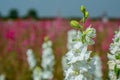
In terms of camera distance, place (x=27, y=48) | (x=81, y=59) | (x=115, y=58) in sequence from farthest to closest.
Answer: (x=27, y=48) → (x=115, y=58) → (x=81, y=59)

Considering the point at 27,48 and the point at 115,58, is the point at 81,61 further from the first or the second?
the point at 27,48

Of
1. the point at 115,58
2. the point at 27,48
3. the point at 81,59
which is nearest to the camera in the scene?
the point at 81,59

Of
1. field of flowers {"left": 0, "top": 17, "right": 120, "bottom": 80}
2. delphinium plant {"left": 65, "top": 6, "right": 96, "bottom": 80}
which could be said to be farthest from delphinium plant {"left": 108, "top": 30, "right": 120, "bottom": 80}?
field of flowers {"left": 0, "top": 17, "right": 120, "bottom": 80}

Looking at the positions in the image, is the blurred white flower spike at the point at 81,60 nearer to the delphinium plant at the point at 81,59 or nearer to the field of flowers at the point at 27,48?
the delphinium plant at the point at 81,59

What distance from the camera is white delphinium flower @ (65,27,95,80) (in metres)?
1.46

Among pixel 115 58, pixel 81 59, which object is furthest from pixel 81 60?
pixel 115 58

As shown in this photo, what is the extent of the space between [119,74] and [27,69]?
5.19m

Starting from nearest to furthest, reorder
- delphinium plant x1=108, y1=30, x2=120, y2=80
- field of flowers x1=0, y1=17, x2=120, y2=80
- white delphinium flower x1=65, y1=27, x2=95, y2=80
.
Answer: white delphinium flower x1=65, y1=27, x2=95, y2=80 < delphinium plant x1=108, y1=30, x2=120, y2=80 < field of flowers x1=0, y1=17, x2=120, y2=80

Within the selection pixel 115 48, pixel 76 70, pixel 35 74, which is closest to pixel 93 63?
pixel 76 70

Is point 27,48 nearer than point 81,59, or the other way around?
point 81,59

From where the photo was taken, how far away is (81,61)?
1.48 metres

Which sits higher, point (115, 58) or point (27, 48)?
point (115, 58)

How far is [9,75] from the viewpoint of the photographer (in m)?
6.97

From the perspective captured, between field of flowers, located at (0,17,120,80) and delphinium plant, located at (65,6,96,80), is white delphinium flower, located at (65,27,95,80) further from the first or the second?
field of flowers, located at (0,17,120,80)
